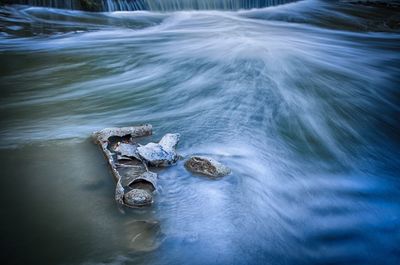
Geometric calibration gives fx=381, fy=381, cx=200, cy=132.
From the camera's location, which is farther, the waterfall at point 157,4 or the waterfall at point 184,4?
the waterfall at point 184,4

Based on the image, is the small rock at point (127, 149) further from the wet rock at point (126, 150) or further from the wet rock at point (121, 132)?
the wet rock at point (121, 132)

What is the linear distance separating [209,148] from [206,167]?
538 mm

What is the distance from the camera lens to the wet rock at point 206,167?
10.7ft

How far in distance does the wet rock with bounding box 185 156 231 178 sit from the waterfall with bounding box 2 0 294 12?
35.3 feet

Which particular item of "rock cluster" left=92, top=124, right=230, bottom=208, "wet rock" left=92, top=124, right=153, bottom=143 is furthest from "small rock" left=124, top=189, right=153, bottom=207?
"wet rock" left=92, top=124, right=153, bottom=143

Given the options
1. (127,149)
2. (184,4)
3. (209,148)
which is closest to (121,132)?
(127,149)

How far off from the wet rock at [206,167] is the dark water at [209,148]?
0.25 feet

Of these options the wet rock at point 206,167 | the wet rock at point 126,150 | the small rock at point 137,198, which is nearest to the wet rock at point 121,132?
the wet rock at point 126,150

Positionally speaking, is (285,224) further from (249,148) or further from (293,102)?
(293,102)

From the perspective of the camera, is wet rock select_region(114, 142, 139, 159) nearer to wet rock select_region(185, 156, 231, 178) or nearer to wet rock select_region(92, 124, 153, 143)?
wet rock select_region(92, 124, 153, 143)

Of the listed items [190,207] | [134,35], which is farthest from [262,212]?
[134,35]

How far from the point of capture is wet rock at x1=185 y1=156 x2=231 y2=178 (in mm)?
3254

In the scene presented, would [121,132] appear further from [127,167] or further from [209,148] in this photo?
[209,148]

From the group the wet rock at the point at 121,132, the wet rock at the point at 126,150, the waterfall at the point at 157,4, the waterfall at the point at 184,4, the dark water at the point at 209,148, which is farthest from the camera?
the waterfall at the point at 184,4
